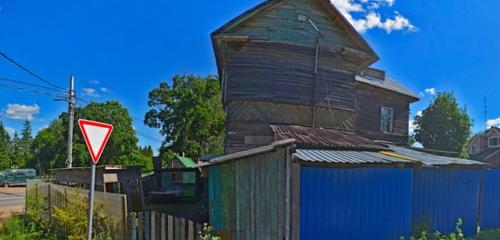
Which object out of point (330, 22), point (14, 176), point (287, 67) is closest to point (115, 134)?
point (14, 176)

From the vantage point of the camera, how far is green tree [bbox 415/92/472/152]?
33.0 m

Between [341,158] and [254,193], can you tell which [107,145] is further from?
[341,158]

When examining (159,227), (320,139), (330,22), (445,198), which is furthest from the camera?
(330,22)

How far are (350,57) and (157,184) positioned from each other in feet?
45.0

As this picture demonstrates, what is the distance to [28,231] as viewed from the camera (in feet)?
32.9

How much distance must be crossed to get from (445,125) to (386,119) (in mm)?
15094

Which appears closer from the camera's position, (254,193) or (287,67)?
(254,193)

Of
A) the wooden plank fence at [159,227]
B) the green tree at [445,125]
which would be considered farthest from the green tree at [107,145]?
the wooden plank fence at [159,227]

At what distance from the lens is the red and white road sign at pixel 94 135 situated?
5.51 m

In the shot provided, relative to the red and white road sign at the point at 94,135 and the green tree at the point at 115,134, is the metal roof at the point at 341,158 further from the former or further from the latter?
the green tree at the point at 115,134

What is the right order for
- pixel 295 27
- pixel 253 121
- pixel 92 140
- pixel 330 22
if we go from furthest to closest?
pixel 330 22, pixel 295 27, pixel 253 121, pixel 92 140

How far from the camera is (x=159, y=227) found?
7.41 meters

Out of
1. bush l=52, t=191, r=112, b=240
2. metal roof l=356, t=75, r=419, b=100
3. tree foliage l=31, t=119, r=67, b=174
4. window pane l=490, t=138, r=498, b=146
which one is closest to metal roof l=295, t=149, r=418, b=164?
bush l=52, t=191, r=112, b=240

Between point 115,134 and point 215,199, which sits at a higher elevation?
point 115,134
